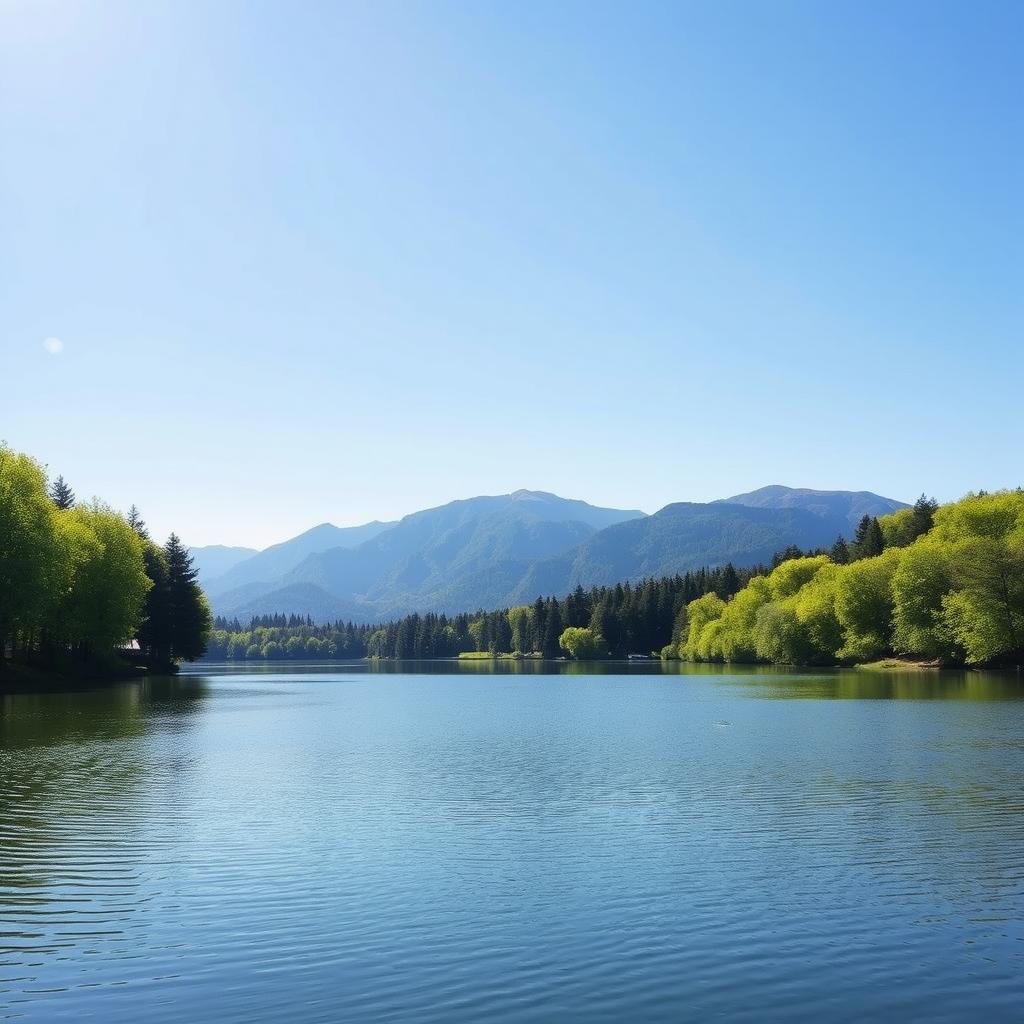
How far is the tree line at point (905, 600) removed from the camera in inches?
3922

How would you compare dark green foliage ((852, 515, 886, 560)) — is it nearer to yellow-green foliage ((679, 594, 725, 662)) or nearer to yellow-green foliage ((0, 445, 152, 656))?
yellow-green foliage ((679, 594, 725, 662))

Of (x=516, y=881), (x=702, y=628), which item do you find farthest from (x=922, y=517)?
(x=516, y=881)

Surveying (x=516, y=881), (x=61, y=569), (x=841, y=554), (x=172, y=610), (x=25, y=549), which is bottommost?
(x=516, y=881)

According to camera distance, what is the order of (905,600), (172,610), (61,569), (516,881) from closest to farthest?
1. (516,881)
2. (61,569)
3. (905,600)
4. (172,610)

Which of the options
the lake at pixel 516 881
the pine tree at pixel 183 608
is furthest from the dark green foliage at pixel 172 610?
the lake at pixel 516 881

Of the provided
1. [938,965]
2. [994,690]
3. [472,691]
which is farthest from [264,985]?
[472,691]

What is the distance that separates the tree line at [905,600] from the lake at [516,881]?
63.5 meters

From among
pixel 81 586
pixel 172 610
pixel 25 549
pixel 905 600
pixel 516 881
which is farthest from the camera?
pixel 172 610

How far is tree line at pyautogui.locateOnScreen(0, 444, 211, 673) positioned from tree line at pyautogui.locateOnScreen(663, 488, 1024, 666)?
83.9 m

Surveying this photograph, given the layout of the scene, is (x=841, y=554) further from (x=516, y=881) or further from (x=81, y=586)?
(x=516, y=881)

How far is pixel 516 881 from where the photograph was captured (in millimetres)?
19156

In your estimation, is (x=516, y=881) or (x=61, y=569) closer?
(x=516, y=881)

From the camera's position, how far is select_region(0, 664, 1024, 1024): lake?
13.2 m

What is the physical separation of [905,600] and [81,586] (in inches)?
3559
